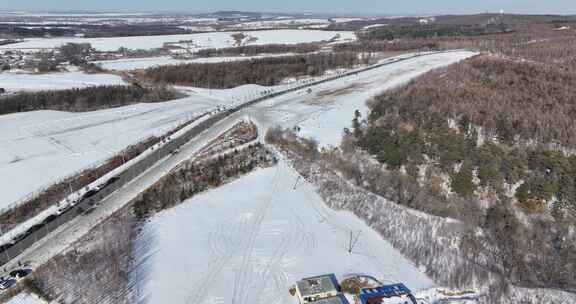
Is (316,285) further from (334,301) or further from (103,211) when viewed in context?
(103,211)

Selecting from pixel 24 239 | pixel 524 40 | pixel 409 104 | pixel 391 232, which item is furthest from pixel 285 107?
pixel 524 40

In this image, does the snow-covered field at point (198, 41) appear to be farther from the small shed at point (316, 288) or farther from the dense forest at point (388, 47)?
the small shed at point (316, 288)

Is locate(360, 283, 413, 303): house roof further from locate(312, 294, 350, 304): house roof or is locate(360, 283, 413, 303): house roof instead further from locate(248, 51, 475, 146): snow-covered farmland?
locate(248, 51, 475, 146): snow-covered farmland

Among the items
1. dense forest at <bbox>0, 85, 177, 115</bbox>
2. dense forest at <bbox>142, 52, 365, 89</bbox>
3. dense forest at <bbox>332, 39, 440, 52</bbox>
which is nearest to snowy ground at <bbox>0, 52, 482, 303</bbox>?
dense forest at <bbox>0, 85, 177, 115</bbox>

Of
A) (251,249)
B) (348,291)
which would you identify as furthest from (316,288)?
(251,249)

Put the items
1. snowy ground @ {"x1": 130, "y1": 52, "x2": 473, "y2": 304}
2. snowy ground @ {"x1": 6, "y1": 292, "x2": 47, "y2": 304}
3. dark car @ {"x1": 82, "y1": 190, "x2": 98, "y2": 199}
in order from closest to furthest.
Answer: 1. snowy ground @ {"x1": 6, "y1": 292, "x2": 47, "y2": 304}
2. snowy ground @ {"x1": 130, "y1": 52, "x2": 473, "y2": 304}
3. dark car @ {"x1": 82, "y1": 190, "x2": 98, "y2": 199}

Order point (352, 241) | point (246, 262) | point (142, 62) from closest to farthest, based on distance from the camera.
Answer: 1. point (246, 262)
2. point (352, 241)
3. point (142, 62)

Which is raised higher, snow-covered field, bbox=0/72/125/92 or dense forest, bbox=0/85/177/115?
snow-covered field, bbox=0/72/125/92
